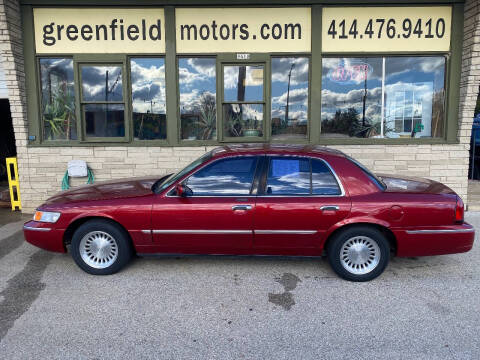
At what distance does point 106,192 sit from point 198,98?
374cm

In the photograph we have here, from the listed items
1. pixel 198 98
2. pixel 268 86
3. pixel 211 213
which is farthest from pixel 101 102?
pixel 211 213

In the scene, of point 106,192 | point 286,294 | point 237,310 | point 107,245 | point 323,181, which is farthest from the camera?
point 106,192

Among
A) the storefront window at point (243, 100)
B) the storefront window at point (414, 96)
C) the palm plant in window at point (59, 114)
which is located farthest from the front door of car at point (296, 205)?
the palm plant in window at point (59, 114)

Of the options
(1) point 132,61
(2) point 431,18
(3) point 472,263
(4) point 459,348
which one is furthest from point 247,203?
(2) point 431,18

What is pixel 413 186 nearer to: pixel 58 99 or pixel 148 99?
pixel 148 99

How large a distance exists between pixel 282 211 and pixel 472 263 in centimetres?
274

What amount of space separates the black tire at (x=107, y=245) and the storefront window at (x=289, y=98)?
4373mm

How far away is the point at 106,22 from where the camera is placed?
7.10 m

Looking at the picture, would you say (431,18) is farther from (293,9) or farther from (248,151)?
(248,151)

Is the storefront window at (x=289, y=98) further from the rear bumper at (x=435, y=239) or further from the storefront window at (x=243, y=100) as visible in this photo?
the rear bumper at (x=435, y=239)

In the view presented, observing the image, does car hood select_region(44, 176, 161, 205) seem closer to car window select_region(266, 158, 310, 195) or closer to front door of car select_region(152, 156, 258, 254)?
front door of car select_region(152, 156, 258, 254)

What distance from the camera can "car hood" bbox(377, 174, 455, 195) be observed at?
158 inches

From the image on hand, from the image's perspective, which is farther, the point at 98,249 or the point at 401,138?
the point at 401,138

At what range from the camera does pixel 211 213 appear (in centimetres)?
389
